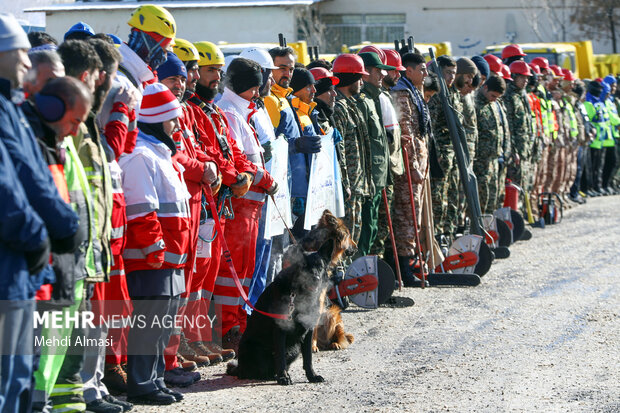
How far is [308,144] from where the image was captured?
9.08m

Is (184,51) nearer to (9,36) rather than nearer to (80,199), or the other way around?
(80,199)

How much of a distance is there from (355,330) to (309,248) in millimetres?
1734

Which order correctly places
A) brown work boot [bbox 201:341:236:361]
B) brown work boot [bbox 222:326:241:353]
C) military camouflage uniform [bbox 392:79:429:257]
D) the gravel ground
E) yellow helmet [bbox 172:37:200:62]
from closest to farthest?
the gravel ground, yellow helmet [bbox 172:37:200:62], brown work boot [bbox 201:341:236:361], brown work boot [bbox 222:326:241:353], military camouflage uniform [bbox 392:79:429:257]

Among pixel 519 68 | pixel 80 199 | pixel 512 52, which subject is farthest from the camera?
pixel 512 52

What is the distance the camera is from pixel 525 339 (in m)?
8.52

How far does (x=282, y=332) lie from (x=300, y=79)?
3.16 metres

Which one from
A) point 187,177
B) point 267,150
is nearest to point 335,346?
point 267,150

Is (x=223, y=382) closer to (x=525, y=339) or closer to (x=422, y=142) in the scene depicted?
(x=525, y=339)

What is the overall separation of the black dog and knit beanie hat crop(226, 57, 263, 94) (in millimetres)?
1722

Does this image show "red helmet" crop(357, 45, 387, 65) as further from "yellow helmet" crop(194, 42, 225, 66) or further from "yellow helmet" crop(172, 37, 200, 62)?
"yellow helmet" crop(172, 37, 200, 62)

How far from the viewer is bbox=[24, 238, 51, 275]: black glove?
14.3 ft

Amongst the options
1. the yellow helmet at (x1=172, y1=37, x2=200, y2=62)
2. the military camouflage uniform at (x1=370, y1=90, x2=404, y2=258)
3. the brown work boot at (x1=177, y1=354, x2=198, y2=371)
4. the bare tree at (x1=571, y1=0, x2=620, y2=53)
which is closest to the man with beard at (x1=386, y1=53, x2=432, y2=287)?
the military camouflage uniform at (x1=370, y1=90, x2=404, y2=258)

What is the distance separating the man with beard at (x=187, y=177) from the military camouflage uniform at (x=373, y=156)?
134 inches

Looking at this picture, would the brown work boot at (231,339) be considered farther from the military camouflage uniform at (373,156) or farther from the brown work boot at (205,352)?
the military camouflage uniform at (373,156)
